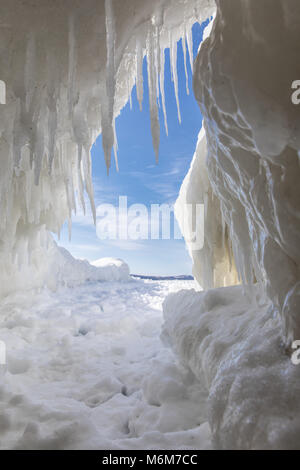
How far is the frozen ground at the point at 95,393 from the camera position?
5.23 feet

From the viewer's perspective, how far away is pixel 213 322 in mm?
2344

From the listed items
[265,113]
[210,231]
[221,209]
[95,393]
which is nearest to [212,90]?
[265,113]

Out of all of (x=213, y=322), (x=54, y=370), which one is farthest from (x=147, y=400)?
(x=54, y=370)

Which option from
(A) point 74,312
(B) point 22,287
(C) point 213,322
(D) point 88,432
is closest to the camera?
(D) point 88,432

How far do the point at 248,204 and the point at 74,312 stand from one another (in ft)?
17.2

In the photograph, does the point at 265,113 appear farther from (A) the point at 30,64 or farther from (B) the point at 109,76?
(A) the point at 30,64

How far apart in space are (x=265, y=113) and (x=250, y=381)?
1351 millimetres

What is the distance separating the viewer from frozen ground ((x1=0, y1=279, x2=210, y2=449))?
1.59 metres

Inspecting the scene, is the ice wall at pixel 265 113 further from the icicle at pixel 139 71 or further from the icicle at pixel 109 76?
the icicle at pixel 139 71

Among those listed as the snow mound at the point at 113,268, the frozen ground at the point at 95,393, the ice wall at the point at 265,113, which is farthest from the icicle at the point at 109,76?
the snow mound at the point at 113,268

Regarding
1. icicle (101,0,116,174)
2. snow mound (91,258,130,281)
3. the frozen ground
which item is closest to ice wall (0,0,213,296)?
icicle (101,0,116,174)

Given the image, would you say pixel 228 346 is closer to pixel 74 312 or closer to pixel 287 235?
pixel 287 235

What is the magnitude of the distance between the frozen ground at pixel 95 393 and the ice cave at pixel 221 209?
1cm

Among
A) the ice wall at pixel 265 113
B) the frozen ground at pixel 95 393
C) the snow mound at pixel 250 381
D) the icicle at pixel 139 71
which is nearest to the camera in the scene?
the snow mound at pixel 250 381
